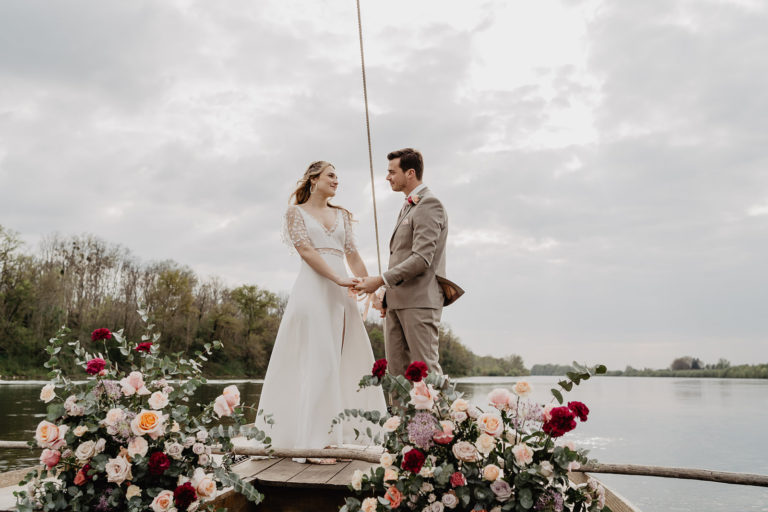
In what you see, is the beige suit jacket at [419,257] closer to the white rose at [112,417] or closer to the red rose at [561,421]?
the red rose at [561,421]

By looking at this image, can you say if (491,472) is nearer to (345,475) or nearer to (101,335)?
(345,475)

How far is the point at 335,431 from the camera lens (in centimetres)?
374

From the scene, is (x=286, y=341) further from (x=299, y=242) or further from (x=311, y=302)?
(x=299, y=242)

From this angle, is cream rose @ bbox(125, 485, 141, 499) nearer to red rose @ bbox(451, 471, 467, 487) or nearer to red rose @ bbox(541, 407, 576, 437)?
red rose @ bbox(451, 471, 467, 487)

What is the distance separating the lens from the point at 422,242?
151 inches

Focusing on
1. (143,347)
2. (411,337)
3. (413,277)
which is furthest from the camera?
(413,277)

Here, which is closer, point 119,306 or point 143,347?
point 143,347

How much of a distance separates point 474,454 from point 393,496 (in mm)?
347

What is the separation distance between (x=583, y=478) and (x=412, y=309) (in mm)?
2237

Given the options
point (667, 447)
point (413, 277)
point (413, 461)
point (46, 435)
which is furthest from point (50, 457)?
point (667, 447)

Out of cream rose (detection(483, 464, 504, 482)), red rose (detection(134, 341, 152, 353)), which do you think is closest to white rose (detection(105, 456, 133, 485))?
red rose (detection(134, 341, 152, 353))

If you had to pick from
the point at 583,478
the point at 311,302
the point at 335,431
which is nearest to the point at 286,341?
the point at 311,302

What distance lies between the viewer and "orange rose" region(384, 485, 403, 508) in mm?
2121

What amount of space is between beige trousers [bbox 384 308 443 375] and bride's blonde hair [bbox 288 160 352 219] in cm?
106
